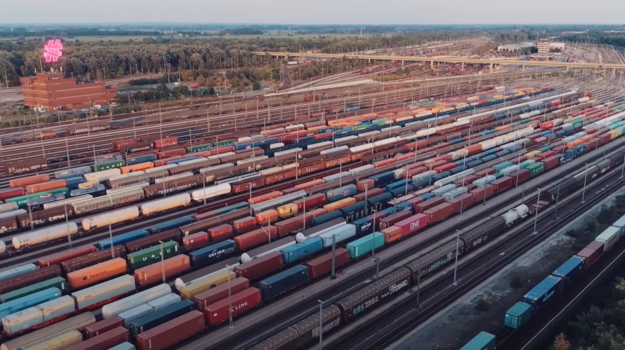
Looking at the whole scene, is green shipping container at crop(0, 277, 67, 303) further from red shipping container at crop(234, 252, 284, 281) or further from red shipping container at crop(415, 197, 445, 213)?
red shipping container at crop(415, 197, 445, 213)

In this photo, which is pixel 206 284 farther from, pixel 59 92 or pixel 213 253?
pixel 59 92

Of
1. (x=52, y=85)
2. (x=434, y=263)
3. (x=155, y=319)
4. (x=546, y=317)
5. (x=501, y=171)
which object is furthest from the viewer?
(x=52, y=85)

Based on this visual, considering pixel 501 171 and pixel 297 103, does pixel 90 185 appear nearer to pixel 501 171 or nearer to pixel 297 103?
pixel 501 171

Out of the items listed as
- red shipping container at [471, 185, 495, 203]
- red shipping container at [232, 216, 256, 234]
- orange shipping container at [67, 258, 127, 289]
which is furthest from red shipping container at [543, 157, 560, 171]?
orange shipping container at [67, 258, 127, 289]

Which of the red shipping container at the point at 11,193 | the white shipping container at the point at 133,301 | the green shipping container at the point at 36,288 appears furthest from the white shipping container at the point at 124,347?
the red shipping container at the point at 11,193

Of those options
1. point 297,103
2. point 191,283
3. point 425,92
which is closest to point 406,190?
point 191,283
